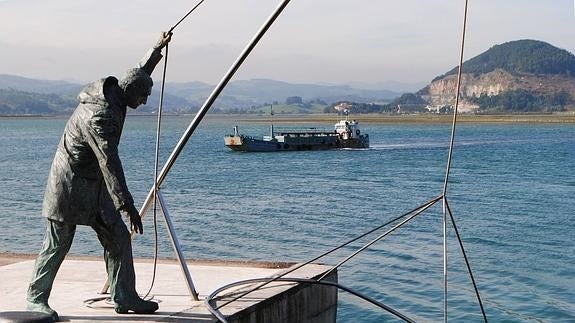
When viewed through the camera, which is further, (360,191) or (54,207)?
(360,191)

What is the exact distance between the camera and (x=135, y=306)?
7945 mm

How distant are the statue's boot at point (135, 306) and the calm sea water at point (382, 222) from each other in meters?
8.65

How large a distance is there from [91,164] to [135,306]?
1.27 metres

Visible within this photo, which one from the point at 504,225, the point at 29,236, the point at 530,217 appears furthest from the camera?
the point at 530,217

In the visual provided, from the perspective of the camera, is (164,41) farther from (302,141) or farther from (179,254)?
(302,141)

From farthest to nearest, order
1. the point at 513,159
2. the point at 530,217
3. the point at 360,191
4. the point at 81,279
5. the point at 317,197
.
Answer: the point at 513,159 → the point at 360,191 → the point at 317,197 → the point at 530,217 → the point at 81,279

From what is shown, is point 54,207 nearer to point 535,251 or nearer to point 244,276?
point 244,276

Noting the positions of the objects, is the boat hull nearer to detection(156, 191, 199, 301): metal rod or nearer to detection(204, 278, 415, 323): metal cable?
detection(204, 278, 415, 323): metal cable

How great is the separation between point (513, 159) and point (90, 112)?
7471 centimetres

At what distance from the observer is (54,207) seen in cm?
754

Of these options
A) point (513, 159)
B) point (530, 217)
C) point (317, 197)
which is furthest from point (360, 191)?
point (513, 159)

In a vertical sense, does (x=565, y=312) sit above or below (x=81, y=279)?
below

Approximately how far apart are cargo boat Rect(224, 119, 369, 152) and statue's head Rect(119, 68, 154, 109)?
81094 millimetres

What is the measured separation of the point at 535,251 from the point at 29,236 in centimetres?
1518
